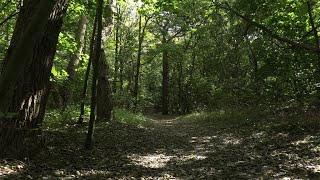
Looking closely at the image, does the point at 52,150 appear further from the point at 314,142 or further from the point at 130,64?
the point at 130,64

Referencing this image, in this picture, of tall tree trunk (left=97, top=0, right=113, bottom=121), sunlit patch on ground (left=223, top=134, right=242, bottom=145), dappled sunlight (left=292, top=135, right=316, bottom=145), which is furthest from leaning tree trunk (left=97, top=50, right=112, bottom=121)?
dappled sunlight (left=292, top=135, right=316, bottom=145)

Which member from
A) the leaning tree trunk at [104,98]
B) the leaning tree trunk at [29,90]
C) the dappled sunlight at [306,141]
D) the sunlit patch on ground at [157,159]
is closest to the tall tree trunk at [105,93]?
the leaning tree trunk at [104,98]

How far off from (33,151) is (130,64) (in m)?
28.9

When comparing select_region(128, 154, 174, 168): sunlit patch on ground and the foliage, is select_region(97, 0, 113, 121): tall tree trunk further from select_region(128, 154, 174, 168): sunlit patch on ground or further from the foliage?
select_region(128, 154, 174, 168): sunlit patch on ground

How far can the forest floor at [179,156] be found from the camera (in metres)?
5.76

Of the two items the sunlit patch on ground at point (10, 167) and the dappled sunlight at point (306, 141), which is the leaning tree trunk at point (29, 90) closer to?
the sunlit patch on ground at point (10, 167)

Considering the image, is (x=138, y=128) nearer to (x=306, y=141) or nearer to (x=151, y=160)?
(x=151, y=160)

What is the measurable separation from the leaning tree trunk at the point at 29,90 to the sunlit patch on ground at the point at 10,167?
0.22 meters

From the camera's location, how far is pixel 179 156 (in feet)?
25.3

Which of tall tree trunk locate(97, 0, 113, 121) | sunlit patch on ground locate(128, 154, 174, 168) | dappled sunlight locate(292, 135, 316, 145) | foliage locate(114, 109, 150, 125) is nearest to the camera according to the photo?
sunlit patch on ground locate(128, 154, 174, 168)

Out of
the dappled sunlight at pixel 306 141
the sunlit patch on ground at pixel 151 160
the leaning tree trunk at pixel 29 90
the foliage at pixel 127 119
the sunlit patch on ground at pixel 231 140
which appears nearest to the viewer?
the leaning tree trunk at pixel 29 90

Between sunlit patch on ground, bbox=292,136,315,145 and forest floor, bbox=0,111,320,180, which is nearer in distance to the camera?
forest floor, bbox=0,111,320,180

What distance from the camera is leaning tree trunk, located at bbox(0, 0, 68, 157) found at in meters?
5.67

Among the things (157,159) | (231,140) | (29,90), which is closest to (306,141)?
(231,140)
